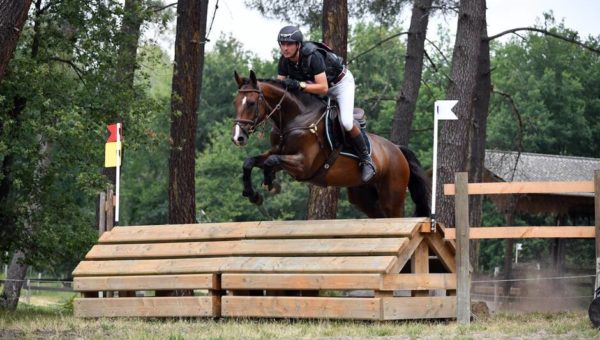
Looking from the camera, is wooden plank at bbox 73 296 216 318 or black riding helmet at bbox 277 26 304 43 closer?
black riding helmet at bbox 277 26 304 43

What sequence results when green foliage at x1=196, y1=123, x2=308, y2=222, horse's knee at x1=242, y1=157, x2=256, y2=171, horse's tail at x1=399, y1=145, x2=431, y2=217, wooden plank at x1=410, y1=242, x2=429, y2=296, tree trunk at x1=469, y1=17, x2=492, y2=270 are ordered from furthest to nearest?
green foliage at x1=196, y1=123, x2=308, y2=222 < tree trunk at x1=469, y1=17, x2=492, y2=270 < horse's tail at x1=399, y1=145, x2=431, y2=217 < wooden plank at x1=410, y1=242, x2=429, y2=296 < horse's knee at x1=242, y1=157, x2=256, y2=171

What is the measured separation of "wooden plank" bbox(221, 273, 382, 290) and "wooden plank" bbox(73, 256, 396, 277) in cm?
6

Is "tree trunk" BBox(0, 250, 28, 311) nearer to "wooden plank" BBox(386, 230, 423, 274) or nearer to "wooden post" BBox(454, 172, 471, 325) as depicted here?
"wooden plank" BBox(386, 230, 423, 274)

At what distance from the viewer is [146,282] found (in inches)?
438

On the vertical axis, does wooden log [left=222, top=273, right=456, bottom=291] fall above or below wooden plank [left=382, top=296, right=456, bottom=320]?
above

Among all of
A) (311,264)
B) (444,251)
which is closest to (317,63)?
(311,264)

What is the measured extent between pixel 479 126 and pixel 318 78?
34.3ft

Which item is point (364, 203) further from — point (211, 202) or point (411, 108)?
point (211, 202)

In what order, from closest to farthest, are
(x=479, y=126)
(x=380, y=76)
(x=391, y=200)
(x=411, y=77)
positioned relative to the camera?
(x=391, y=200) → (x=411, y=77) → (x=479, y=126) → (x=380, y=76)

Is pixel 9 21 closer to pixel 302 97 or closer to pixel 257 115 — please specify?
pixel 257 115

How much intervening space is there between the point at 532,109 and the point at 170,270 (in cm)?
3557

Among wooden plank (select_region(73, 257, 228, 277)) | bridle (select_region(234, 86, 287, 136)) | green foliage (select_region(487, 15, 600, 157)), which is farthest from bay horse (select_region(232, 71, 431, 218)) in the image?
green foliage (select_region(487, 15, 600, 157))

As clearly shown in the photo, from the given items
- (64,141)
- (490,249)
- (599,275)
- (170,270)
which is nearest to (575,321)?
(599,275)

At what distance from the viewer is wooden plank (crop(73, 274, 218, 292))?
421 inches
